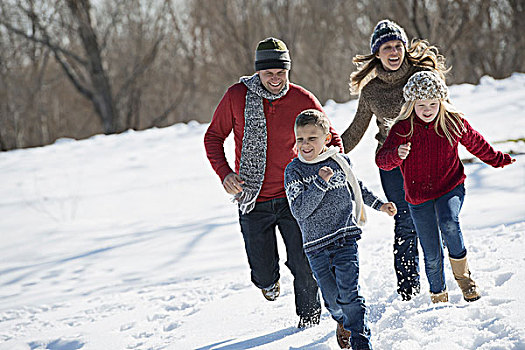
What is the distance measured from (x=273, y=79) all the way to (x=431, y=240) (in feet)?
4.74

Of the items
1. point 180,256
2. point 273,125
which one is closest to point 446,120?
point 273,125

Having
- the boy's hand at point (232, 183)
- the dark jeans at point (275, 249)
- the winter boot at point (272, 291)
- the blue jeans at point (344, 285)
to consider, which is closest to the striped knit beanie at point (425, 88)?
the blue jeans at point (344, 285)

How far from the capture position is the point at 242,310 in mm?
4457

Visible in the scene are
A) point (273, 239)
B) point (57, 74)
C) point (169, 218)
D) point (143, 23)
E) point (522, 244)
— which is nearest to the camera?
point (273, 239)

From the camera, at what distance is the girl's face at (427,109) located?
3301 mm

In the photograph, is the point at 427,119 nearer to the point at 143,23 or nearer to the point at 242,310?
the point at 242,310

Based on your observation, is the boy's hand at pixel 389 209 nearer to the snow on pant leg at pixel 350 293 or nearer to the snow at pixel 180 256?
the snow on pant leg at pixel 350 293

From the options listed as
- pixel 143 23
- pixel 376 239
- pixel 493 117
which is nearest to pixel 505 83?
pixel 493 117

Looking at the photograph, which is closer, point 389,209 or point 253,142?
point 389,209

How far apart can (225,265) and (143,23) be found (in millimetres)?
16494

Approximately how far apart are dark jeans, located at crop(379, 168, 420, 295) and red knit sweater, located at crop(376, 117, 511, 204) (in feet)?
1.35

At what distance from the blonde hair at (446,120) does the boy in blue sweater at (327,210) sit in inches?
22.2

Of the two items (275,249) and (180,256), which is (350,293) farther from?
(180,256)

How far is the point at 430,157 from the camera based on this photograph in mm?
3352
